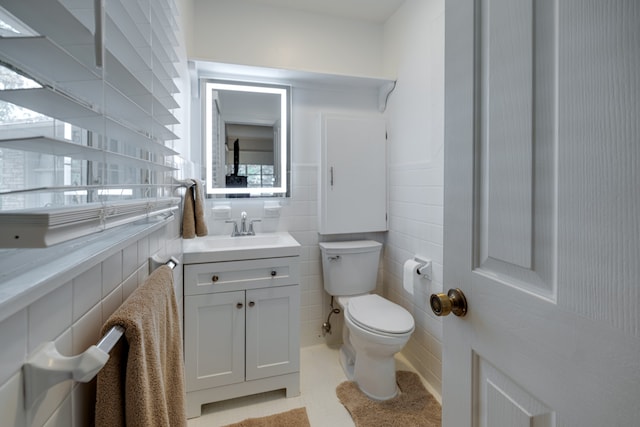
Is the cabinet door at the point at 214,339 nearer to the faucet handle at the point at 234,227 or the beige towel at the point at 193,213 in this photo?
the beige towel at the point at 193,213

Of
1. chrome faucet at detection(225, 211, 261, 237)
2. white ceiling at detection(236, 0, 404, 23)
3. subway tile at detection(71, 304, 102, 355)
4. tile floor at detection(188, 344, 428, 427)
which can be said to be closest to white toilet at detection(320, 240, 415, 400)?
tile floor at detection(188, 344, 428, 427)

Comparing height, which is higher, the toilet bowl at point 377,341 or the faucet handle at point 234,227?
the faucet handle at point 234,227

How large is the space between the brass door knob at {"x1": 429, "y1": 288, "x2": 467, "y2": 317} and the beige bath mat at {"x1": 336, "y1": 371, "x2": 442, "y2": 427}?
1.16 m

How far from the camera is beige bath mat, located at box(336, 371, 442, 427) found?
1.49 m

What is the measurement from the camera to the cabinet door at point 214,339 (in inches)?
59.5

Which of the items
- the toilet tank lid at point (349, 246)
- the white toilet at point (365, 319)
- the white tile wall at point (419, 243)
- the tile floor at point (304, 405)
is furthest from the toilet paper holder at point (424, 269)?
the tile floor at point (304, 405)

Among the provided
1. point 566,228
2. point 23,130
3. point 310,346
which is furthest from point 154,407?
point 310,346

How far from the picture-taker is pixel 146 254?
89 centimetres

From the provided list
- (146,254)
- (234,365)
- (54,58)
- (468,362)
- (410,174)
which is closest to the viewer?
(54,58)

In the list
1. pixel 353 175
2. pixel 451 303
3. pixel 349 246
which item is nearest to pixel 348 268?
pixel 349 246

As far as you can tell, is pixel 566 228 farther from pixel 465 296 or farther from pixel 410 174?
pixel 410 174

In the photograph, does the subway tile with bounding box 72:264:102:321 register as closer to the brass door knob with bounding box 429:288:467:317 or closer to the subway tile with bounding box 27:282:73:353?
the subway tile with bounding box 27:282:73:353

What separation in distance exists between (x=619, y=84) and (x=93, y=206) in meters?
0.77

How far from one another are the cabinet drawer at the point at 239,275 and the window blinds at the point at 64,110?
0.88 meters
